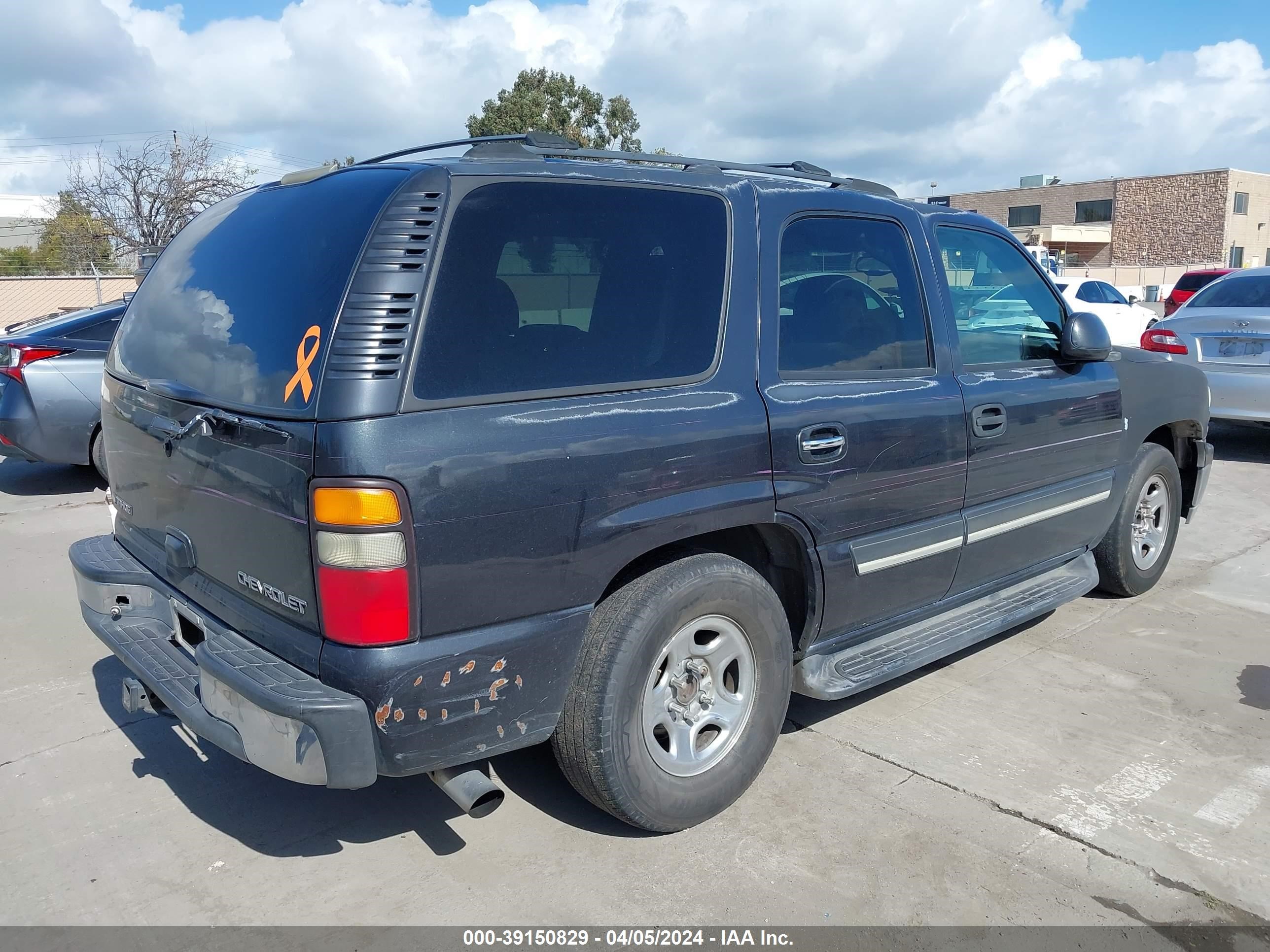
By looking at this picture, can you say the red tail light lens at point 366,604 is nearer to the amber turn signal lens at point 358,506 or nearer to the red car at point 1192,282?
the amber turn signal lens at point 358,506

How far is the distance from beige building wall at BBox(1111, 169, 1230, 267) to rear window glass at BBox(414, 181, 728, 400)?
193 feet

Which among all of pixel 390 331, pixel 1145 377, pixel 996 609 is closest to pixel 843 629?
pixel 996 609

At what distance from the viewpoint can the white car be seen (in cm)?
1711

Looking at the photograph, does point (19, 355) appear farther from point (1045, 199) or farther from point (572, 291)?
point (1045, 199)

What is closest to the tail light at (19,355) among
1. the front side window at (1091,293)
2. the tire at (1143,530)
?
the tire at (1143,530)

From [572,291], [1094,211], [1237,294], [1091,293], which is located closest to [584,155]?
[572,291]

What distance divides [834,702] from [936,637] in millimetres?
537

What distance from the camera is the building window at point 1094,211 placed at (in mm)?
58000

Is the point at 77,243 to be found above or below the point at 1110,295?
above

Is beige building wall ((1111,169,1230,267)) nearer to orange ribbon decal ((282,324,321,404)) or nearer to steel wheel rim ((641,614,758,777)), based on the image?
steel wheel rim ((641,614,758,777))

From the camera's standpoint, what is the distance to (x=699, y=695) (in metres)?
3.19

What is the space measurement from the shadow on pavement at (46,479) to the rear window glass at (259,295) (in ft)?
17.3

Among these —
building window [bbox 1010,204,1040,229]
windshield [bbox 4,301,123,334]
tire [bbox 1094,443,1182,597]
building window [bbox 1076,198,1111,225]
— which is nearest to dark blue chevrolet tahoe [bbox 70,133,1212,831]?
tire [bbox 1094,443,1182,597]

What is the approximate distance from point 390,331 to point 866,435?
170 centimetres
